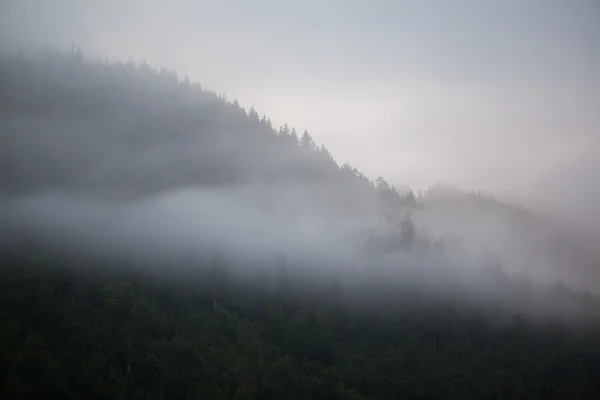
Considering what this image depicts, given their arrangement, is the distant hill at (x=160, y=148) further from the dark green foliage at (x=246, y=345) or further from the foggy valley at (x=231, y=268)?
the dark green foliage at (x=246, y=345)

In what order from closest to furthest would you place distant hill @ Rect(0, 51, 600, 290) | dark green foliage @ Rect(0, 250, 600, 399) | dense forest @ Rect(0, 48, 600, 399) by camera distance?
dark green foliage @ Rect(0, 250, 600, 399), dense forest @ Rect(0, 48, 600, 399), distant hill @ Rect(0, 51, 600, 290)

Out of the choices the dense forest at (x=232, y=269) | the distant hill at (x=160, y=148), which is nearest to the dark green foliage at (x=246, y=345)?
the dense forest at (x=232, y=269)

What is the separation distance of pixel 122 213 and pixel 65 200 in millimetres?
15637

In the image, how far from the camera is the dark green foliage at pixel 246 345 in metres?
71.2

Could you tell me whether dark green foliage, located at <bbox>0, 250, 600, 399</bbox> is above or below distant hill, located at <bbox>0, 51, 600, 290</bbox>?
below

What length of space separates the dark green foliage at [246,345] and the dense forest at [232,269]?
369 mm

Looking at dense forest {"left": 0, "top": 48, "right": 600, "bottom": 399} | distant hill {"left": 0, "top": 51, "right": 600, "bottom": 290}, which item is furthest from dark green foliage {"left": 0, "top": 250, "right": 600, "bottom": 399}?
distant hill {"left": 0, "top": 51, "right": 600, "bottom": 290}

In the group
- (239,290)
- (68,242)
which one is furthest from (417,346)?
(68,242)

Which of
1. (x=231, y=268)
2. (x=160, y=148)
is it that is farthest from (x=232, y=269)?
(x=160, y=148)

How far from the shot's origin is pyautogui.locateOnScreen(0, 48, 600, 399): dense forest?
79.1 m

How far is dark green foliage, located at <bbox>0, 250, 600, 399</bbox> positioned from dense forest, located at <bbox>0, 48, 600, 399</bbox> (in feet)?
1.21

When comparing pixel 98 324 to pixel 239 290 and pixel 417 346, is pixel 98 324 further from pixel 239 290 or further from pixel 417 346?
pixel 417 346

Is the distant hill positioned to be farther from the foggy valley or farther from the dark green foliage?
the dark green foliage

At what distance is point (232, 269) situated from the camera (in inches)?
4712
